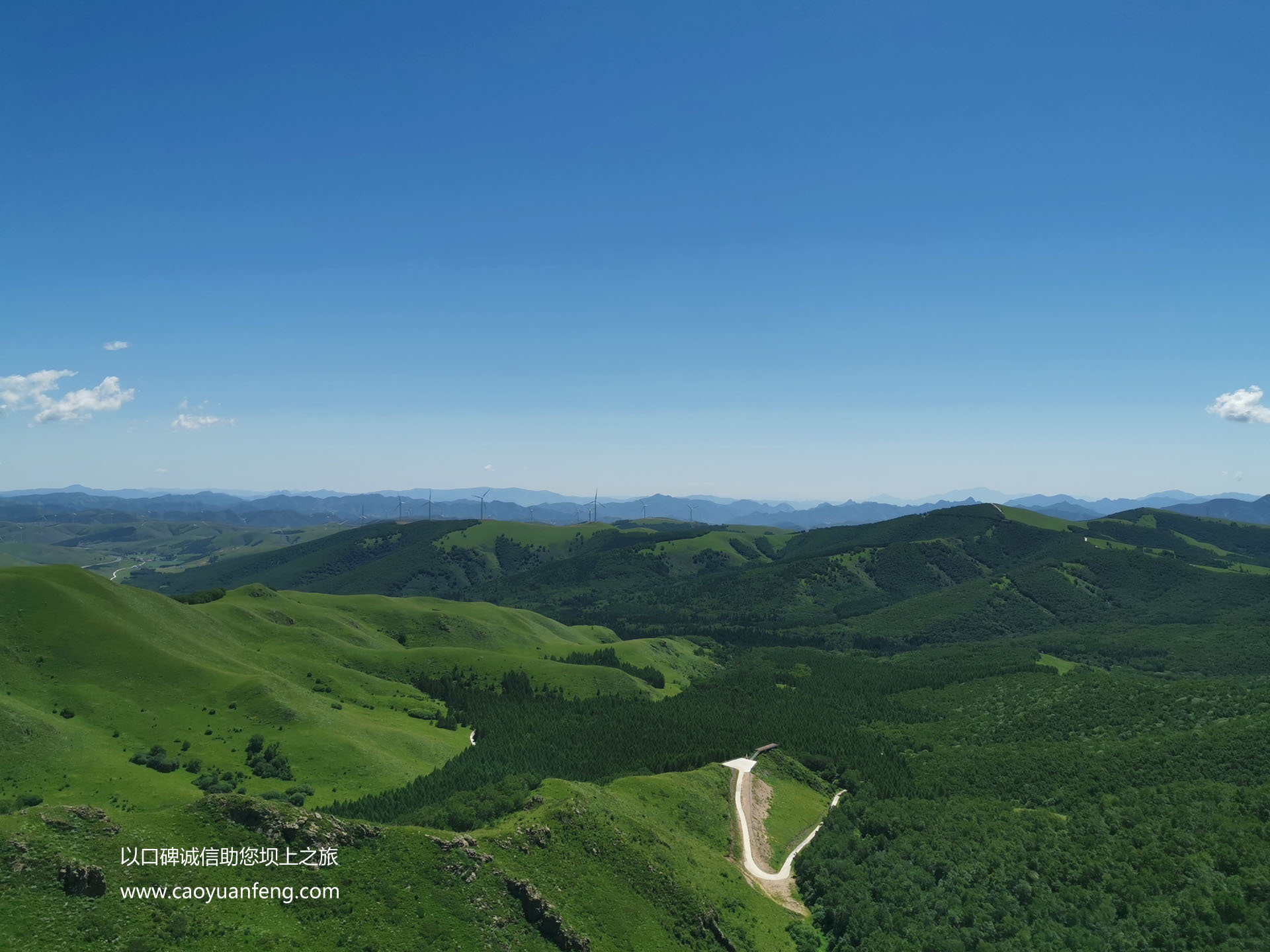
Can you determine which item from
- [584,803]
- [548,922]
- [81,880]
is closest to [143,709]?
[81,880]

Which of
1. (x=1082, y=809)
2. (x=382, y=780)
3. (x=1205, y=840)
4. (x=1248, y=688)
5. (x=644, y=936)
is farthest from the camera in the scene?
(x=1248, y=688)

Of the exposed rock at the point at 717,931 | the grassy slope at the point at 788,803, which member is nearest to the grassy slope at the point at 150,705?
the exposed rock at the point at 717,931

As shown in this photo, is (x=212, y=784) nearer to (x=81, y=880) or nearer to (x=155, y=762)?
(x=155, y=762)

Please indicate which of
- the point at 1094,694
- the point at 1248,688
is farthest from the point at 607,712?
the point at 1248,688

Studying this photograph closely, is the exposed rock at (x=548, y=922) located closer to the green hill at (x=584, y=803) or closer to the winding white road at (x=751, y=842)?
the green hill at (x=584, y=803)

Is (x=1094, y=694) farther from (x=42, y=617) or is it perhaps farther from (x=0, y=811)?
(x=42, y=617)

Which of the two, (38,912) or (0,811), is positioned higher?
(38,912)
